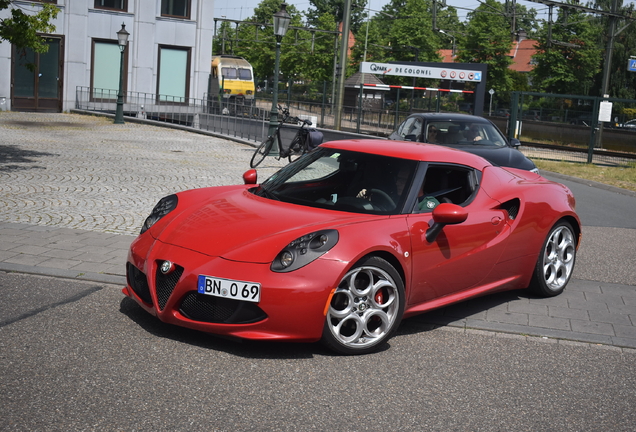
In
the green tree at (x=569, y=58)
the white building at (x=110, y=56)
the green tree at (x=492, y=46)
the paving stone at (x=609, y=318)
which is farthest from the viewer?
the green tree at (x=492, y=46)

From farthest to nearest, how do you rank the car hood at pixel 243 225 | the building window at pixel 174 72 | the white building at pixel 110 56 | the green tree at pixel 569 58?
the green tree at pixel 569 58, the building window at pixel 174 72, the white building at pixel 110 56, the car hood at pixel 243 225

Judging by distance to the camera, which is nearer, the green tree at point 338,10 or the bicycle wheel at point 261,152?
the bicycle wheel at point 261,152

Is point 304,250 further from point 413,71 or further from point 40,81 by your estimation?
point 40,81

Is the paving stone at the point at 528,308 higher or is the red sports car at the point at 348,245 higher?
the red sports car at the point at 348,245

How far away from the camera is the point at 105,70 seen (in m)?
35.0

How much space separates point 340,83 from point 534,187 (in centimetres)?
1991

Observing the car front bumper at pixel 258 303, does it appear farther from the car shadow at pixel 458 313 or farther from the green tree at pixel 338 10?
the green tree at pixel 338 10

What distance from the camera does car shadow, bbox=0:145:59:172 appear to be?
42.7 feet

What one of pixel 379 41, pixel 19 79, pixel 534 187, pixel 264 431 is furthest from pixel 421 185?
pixel 379 41

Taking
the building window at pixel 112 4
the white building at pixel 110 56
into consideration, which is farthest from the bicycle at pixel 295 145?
the building window at pixel 112 4

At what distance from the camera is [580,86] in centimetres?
6081

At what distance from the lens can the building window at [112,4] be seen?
34.5m

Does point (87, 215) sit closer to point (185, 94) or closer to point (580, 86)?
point (185, 94)

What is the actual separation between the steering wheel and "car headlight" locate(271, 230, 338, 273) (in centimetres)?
65
